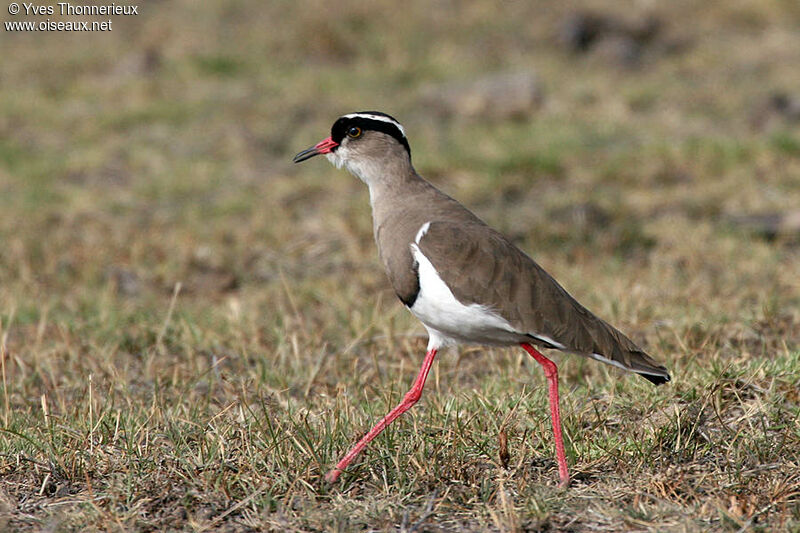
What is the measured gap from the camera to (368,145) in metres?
4.07

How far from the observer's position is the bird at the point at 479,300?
3.42 m

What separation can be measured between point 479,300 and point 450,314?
0.36 ft

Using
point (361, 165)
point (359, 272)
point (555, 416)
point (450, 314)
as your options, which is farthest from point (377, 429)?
point (359, 272)

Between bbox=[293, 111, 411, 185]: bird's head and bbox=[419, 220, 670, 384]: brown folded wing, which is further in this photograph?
bbox=[293, 111, 411, 185]: bird's head

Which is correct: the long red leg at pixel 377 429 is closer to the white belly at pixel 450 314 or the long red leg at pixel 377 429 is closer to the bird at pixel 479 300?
the bird at pixel 479 300

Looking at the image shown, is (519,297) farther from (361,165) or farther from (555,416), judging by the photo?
(361,165)

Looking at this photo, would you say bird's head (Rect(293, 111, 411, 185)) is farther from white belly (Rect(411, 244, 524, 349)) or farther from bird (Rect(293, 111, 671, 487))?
white belly (Rect(411, 244, 524, 349))

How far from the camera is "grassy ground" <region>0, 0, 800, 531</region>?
3232 mm

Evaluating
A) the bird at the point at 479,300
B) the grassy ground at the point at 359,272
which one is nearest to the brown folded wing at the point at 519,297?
the bird at the point at 479,300

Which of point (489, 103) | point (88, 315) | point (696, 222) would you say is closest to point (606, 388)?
point (88, 315)

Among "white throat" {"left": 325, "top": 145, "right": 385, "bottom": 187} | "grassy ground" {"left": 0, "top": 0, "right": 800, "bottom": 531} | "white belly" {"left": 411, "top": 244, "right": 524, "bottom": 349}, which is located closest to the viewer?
"grassy ground" {"left": 0, "top": 0, "right": 800, "bottom": 531}

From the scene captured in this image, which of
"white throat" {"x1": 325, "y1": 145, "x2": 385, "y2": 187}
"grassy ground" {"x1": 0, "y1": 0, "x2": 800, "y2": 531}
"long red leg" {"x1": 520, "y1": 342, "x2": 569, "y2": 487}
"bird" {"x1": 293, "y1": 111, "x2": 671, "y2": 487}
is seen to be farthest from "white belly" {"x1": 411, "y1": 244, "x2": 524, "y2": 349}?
"white throat" {"x1": 325, "y1": 145, "x2": 385, "y2": 187}

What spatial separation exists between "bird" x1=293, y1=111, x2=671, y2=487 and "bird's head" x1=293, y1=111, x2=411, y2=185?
325mm

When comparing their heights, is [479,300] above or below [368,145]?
below
